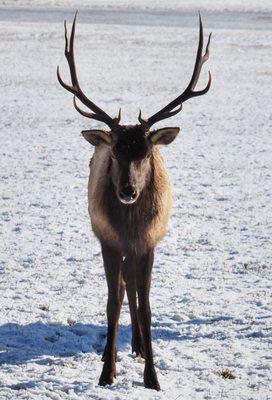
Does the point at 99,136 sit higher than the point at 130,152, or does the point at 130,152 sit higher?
the point at 99,136

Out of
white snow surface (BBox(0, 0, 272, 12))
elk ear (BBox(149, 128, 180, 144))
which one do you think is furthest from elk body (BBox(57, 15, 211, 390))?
white snow surface (BBox(0, 0, 272, 12))

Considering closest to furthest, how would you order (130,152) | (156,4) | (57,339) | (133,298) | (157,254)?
1. (130,152)
2. (133,298)
3. (57,339)
4. (157,254)
5. (156,4)

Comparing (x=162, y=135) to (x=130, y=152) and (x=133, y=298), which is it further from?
(x=133, y=298)

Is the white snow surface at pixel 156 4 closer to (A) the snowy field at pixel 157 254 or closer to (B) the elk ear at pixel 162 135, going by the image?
(A) the snowy field at pixel 157 254

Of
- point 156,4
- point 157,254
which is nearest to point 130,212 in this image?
point 157,254

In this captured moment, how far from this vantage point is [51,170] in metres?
14.3

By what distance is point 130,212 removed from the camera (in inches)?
248

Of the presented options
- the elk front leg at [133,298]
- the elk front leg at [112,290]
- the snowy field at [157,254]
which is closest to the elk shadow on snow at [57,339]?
the snowy field at [157,254]

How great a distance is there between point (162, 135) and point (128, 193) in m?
0.73

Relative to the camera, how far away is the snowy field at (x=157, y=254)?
6383 millimetres

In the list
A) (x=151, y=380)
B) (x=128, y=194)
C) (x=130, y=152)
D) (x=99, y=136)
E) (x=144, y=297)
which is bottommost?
(x=151, y=380)

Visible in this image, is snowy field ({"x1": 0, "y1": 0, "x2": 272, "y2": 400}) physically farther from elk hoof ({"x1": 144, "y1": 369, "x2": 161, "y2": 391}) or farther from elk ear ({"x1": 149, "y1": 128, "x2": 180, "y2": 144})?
elk ear ({"x1": 149, "y1": 128, "x2": 180, "y2": 144})

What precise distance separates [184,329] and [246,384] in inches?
50.5


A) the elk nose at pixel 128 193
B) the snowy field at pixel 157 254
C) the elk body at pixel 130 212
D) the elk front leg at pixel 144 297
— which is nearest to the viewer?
the elk nose at pixel 128 193
